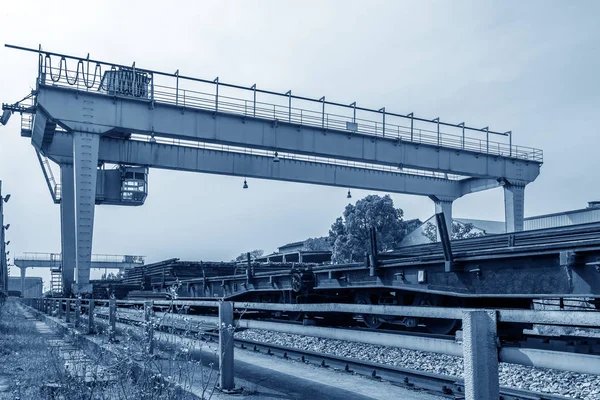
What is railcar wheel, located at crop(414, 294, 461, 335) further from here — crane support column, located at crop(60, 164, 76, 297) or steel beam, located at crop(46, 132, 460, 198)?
crane support column, located at crop(60, 164, 76, 297)

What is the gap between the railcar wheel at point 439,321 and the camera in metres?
10.4

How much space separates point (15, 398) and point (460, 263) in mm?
7159

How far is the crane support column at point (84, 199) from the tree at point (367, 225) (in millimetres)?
24898

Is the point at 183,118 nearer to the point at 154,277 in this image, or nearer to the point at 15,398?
the point at 154,277

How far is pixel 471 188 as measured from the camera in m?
32.1

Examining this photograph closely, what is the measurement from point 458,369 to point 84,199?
1721cm

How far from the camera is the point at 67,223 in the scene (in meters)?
27.0

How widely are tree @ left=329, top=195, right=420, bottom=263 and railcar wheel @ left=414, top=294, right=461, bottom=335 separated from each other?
32.4 metres

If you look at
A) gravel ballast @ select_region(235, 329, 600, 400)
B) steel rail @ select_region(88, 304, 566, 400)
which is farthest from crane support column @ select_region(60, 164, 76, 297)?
steel rail @ select_region(88, 304, 566, 400)

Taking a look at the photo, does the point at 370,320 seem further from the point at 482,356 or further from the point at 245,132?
the point at 245,132

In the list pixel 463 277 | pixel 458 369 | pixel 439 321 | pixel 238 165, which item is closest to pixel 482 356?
pixel 458 369

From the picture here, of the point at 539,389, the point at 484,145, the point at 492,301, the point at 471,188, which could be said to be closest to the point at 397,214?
the point at 471,188

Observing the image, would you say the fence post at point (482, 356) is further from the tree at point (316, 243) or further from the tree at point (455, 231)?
the tree at point (316, 243)

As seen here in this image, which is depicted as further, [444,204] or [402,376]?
[444,204]
